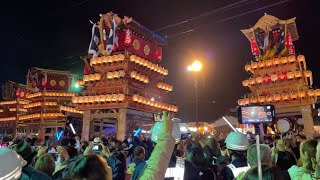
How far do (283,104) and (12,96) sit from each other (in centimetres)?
5410

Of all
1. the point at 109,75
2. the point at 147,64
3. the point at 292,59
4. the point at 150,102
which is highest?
the point at 292,59

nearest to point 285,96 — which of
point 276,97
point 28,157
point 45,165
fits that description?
point 276,97

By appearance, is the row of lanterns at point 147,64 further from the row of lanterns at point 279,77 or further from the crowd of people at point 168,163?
the crowd of people at point 168,163

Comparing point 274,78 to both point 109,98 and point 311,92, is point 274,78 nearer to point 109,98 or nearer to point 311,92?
point 311,92

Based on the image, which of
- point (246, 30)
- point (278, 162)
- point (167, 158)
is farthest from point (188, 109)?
point (167, 158)

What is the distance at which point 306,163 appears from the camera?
3924 mm

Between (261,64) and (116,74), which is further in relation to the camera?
(261,64)

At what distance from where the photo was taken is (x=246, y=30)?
35.1 m

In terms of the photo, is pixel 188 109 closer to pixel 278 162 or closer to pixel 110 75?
pixel 110 75

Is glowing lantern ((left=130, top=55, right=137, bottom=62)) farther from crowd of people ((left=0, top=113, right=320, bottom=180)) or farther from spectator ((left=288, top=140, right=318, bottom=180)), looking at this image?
spectator ((left=288, top=140, right=318, bottom=180))

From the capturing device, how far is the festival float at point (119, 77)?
30.2 metres

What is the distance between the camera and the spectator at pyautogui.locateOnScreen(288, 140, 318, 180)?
12.2ft

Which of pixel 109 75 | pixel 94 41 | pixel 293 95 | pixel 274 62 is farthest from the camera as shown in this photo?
pixel 94 41

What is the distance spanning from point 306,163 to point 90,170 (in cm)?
313
